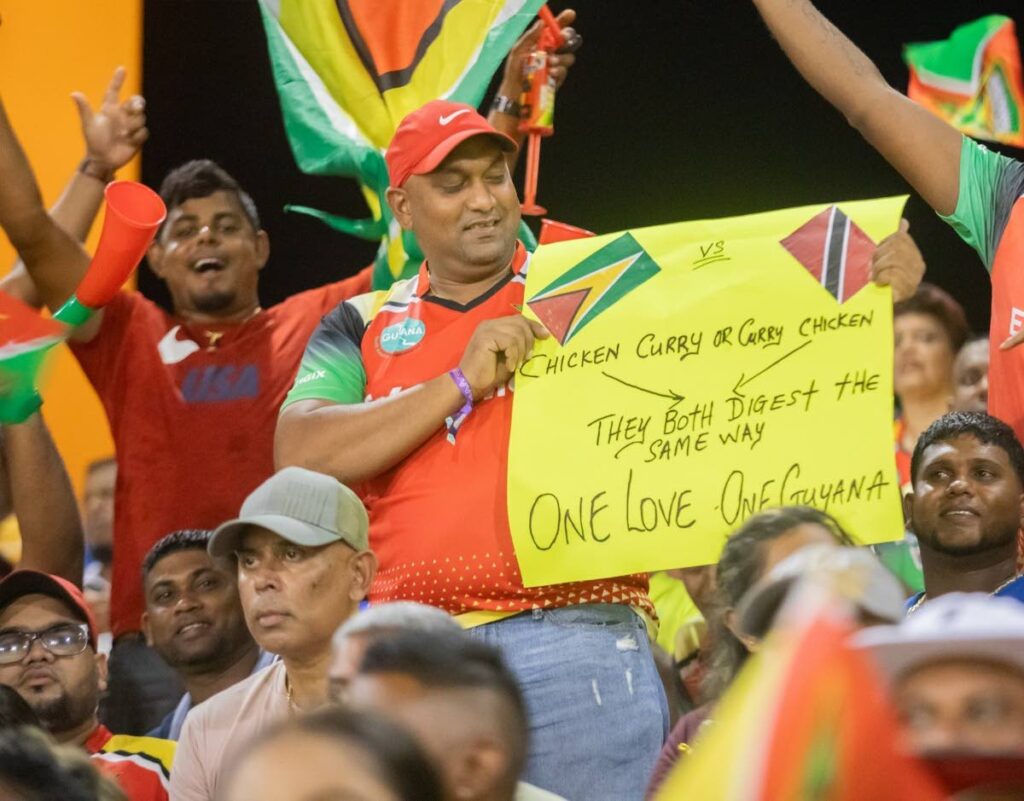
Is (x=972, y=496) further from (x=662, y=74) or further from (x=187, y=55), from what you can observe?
(x=187, y=55)

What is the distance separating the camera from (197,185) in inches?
180

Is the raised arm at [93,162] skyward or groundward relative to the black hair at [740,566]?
skyward

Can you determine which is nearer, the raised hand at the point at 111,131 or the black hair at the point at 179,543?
the black hair at the point at 179,543

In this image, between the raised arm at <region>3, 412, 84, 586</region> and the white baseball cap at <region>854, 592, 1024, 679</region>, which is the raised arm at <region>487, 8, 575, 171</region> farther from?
the white baseball cap at <region>854, 592, 1024, 679</region>

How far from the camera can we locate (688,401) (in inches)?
126

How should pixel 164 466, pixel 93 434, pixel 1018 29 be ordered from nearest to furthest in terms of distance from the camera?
pixel 164 466, pixel 1018 29, pixel 93 434

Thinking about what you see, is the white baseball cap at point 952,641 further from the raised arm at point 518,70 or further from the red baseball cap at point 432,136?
the raised arm at point 518,70

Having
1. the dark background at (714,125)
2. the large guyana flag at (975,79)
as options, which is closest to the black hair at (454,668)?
the large guyana flag at (975,79)

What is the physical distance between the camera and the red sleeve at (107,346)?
4.38 m

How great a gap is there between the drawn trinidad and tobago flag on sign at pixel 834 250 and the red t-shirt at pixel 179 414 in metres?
1.56

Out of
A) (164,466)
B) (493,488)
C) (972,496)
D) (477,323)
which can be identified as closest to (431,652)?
(493,488)

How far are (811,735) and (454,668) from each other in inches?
31.4

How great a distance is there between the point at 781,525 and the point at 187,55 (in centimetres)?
389

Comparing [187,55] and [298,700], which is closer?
[298,700]
